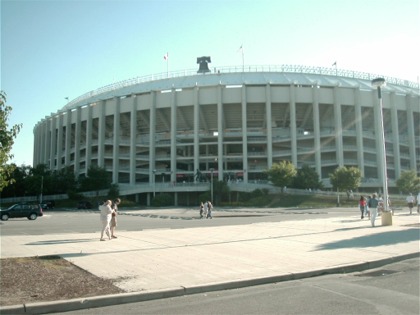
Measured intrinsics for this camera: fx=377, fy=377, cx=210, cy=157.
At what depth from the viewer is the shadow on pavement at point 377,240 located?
1187 cm

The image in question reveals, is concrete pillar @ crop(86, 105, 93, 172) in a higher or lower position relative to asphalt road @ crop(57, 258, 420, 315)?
higher

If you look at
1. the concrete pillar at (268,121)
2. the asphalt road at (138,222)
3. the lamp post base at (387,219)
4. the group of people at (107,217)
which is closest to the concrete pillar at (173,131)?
the concrete pillar at (268,121)

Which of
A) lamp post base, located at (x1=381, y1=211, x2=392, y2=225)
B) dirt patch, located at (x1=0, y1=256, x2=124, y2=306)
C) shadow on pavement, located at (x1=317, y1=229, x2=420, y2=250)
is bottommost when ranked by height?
dirt patch, located at (x1=0, y1=256, x2=124, y2=306)

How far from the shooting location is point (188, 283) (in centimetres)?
718

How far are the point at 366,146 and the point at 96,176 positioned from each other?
5259 cm

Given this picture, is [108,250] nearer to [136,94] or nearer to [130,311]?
[130,311]

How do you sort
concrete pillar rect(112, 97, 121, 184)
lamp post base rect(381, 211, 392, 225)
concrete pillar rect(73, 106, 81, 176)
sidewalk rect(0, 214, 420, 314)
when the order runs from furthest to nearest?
concrete pillar rect(73, 106, 81, 176) → concrete pillar rect(112, 97, 121, 184) → lamp post base rect(381, 211, 392, 225) → sidewalk rect(0, 214, 420, 314)

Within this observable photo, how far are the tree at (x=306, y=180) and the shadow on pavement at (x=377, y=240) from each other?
4472 centimetres

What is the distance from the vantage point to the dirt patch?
254 inches

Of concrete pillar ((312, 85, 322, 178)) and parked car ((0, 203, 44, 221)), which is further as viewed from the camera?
concrete pillar ((312, 85, 322, 178))

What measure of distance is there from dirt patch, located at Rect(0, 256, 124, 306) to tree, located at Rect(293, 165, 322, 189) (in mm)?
53322

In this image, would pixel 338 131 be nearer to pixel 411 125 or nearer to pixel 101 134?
pixel 411 125

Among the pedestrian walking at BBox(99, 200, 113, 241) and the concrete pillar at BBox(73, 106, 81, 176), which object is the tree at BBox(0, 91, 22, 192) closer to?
the pedestrian walking at BBox(99, 200, 113, 241)

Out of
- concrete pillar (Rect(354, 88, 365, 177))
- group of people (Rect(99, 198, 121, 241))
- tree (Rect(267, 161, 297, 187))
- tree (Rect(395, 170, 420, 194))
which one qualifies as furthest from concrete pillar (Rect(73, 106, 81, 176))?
group of people (Rect(99, 198, 121, 241))
